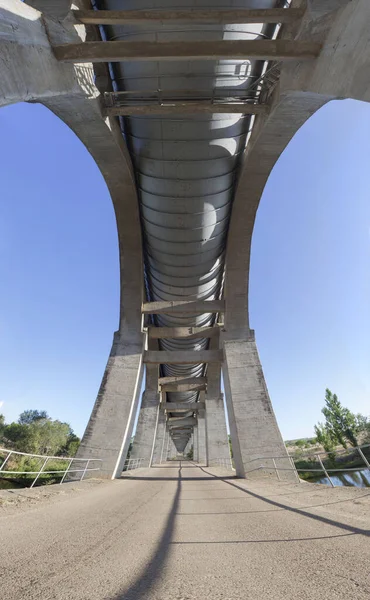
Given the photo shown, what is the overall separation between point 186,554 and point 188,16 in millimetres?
8186

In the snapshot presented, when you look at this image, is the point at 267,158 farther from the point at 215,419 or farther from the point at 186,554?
the point at 215,419

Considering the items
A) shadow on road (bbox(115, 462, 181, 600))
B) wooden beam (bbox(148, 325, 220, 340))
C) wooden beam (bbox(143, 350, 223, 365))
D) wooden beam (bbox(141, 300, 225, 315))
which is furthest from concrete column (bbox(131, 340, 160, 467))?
shadow on road (bbox(115, 462, 181, 600))

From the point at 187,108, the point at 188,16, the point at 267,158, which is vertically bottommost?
the point at 188,16

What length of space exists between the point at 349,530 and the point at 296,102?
918 centimetres

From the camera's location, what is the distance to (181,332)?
63.0 ft

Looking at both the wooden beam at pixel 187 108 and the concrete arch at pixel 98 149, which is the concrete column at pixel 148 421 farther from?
the wooden beam at pixel 187 108

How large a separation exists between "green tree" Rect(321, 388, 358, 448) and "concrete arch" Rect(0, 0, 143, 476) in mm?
47505

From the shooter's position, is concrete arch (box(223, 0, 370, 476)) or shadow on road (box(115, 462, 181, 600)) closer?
shadow on road (box(115, 462, 181, 600))

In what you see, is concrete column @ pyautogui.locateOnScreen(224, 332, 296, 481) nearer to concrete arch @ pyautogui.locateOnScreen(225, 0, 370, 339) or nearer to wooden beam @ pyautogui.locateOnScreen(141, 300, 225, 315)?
concrete arch @ pyautogui.locateOnScreen(225, 0, 370, 339)

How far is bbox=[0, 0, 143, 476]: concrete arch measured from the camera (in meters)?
4.48

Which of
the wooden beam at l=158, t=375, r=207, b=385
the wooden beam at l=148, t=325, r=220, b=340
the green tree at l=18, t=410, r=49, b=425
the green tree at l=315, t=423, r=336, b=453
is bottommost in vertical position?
the wooden beam at l=148, t=325, r=220, b=340

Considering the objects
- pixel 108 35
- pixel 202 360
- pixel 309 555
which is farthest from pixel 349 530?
pixel 202 360

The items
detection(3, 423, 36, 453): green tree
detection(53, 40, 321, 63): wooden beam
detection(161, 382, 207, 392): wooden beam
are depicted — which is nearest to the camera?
detection(53, 40, 321, 63): wooden beam

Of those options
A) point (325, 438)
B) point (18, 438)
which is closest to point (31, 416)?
point (18, 438)
